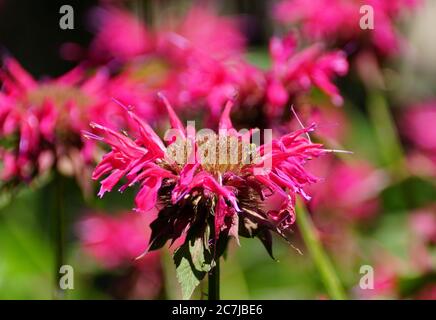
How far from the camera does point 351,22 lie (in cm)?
196

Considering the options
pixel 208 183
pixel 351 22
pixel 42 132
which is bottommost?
pixel 208 183

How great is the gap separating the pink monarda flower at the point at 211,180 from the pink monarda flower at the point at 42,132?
291mm

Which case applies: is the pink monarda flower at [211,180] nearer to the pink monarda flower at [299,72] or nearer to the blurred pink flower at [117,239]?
the pink monarda flower at [299,72]

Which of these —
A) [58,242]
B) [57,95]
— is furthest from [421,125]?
[58,242]

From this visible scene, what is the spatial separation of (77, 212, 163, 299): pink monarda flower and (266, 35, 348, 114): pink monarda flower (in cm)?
61

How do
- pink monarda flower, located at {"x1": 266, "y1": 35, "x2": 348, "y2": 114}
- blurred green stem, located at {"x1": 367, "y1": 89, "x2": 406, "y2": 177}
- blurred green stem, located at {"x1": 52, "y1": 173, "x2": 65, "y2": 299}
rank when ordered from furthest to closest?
1. blurred green stem, located at {"x1": 367, "y1": 89, "x2": 406, "y2": 177}
2. pink monarda flower, located at {"x1": 266, "y1": 35, "x2": 348, "y2": 114}
3. blurred green stem, located at {"x1": 52, "y1": 173, "x2": 65, "y2": 299}

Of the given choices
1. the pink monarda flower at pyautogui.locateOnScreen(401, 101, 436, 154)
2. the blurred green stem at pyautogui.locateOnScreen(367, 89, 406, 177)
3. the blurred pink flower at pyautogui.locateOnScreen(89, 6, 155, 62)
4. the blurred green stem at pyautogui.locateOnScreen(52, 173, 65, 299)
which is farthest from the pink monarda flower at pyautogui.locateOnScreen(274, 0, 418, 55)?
the blurred green stem at pyautogui.locateOnScreen(52, 173, 65, 299)

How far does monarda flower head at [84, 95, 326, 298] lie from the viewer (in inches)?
41.1

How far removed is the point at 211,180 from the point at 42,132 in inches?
19.6

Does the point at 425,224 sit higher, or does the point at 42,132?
the point at 42,132

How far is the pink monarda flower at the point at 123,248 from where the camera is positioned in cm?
198

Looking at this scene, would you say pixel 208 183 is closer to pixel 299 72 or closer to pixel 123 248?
pixel 299 72

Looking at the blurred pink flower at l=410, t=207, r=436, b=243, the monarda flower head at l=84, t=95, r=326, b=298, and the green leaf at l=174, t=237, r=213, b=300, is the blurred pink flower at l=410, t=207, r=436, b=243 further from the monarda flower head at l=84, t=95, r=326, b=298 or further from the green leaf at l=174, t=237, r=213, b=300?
the green leaf at l=174, t=237, r=213, b=300

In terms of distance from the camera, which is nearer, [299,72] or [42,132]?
[42,132]
